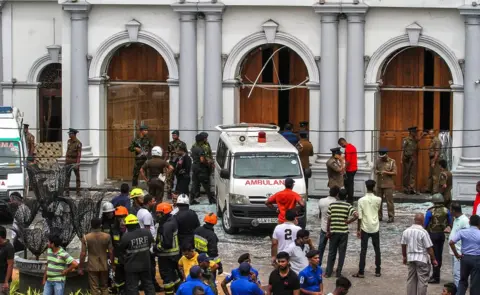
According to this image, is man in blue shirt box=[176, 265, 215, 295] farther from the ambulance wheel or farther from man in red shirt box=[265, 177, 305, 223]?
the ambulance wheel

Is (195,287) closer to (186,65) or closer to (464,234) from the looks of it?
(464,234)

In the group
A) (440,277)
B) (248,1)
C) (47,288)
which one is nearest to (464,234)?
(440,277)

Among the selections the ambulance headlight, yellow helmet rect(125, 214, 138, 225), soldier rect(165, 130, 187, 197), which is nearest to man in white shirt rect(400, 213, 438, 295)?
yellow helmet rect(125, 214, 138, 225)

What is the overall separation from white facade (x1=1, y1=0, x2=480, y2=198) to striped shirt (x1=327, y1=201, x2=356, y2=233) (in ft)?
27.0

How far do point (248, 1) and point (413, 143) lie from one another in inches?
209

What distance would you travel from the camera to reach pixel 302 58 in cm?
3197

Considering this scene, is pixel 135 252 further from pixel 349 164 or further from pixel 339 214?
pixel 349 164

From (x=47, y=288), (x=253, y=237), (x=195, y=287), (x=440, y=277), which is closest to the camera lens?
(x=195, y=287)

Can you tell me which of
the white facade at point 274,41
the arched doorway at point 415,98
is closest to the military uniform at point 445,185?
the white facade at point 274,41

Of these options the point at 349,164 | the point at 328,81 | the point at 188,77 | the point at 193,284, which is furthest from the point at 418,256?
the point at 188,77

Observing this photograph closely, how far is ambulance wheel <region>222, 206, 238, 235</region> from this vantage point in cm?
2680

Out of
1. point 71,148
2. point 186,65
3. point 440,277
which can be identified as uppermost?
point 186,65

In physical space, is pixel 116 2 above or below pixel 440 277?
above

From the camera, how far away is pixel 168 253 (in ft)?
69.6
